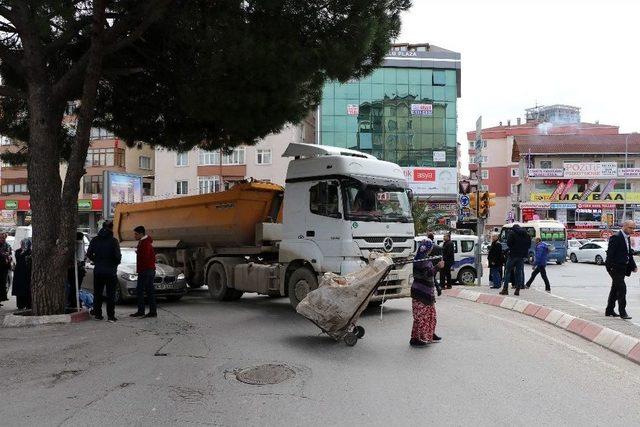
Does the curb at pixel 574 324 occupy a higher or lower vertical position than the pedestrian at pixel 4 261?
lower

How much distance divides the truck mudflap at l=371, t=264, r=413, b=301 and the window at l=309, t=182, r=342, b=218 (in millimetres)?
1596

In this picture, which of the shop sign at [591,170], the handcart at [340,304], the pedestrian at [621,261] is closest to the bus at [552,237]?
the pedestrian at [621,261]

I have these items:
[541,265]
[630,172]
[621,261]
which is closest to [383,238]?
[621,261]

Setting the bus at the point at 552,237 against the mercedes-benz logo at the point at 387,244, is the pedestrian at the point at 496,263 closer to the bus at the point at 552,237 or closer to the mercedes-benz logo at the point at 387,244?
the mercedes-benz logo at the point at 387,244

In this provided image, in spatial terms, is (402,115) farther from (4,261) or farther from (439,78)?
(4,261)

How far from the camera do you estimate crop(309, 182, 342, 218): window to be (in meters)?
11.2

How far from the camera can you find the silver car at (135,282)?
13344mm

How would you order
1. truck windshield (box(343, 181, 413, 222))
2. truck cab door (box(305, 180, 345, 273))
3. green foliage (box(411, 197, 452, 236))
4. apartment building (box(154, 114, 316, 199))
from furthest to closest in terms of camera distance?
1. apartment building (box(154, 114, 316, 199))
2. green foliage (box(411, 197, 452, 236))
3. truck windshield (box(343, 181, 413, 222))
4. truck cab door (box(305, 180, 345, 273))

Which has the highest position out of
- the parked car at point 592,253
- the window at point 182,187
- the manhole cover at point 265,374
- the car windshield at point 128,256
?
the window at point 182,187

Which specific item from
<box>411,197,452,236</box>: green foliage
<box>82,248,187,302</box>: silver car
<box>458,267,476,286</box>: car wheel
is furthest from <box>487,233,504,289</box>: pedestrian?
<box>411,197,452,236</box>: green foliage

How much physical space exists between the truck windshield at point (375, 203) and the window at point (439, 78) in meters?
58.3

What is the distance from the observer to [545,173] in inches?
2576

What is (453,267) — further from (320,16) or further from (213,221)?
(320,16)

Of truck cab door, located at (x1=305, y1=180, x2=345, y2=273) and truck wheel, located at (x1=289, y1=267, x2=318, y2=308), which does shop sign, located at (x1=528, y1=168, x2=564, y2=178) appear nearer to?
truck cab door, located at (x1=305, y1=180, x2=345, y2=273)
